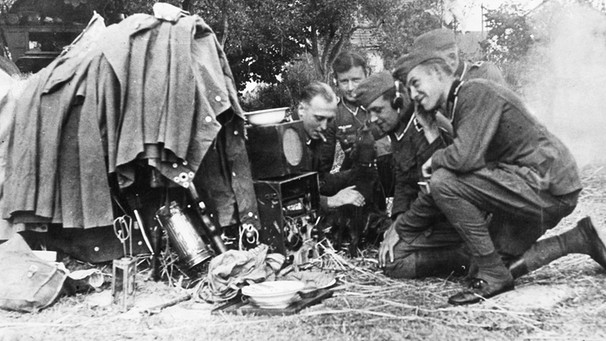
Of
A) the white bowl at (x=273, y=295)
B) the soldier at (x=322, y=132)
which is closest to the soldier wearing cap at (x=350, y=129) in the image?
the soldier at (x=322, y=132)

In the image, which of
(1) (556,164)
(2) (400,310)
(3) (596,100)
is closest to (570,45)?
(3) (596,100)

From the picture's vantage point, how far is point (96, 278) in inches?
195

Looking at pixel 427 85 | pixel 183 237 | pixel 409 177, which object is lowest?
pixel 183 237

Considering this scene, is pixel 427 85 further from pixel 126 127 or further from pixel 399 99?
pixel 126 127

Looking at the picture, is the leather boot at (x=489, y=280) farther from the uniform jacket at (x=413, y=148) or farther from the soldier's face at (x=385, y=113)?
the soldier's face at (x=385, y=113)

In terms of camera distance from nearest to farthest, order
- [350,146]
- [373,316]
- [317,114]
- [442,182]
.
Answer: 1. [373,316]
2. [442,182]
3. [317,114]
4. [350,146]

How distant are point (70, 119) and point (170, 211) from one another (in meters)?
1.04

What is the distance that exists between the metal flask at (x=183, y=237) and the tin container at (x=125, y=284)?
374 mm

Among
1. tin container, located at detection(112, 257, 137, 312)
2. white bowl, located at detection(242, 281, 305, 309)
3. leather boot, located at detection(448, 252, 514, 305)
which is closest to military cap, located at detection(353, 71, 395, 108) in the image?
leather boot, located at detection(448, 252, 514, 305)

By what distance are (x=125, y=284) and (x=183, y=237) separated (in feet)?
1.79

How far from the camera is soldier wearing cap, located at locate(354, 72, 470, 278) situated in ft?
15.9

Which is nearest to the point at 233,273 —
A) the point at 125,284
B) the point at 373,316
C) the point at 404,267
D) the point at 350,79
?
the point at 125,284

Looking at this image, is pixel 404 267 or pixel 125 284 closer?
Answer: pixel 125 284

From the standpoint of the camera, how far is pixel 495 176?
13.8 feet
